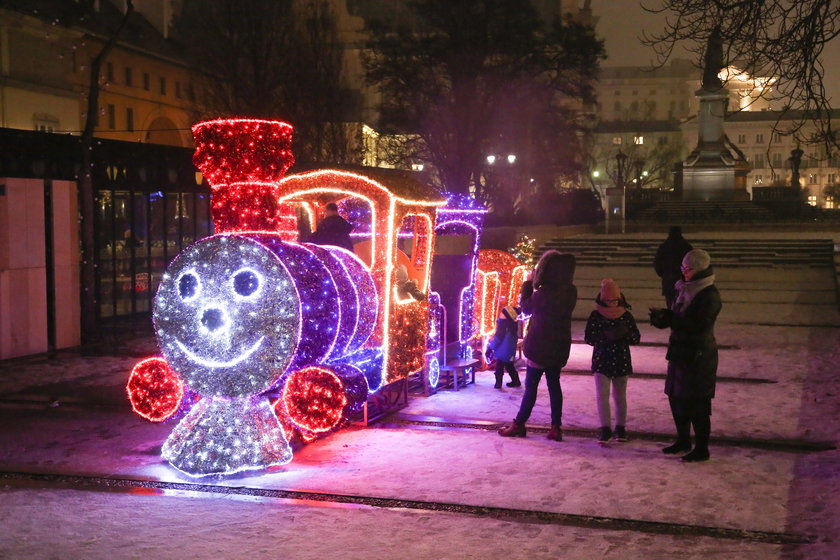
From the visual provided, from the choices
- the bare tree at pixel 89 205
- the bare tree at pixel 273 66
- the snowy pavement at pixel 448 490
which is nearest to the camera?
the snowy pavement at pixel 448 490

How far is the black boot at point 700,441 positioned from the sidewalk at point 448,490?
0.10 metres

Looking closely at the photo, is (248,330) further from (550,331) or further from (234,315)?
(550,331)

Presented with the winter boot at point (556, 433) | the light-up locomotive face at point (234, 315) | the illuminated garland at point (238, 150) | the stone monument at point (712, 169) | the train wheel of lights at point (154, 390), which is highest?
the stone monument at point (712, 169)

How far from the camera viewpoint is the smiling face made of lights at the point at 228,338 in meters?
7.51

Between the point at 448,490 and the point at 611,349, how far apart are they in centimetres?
238

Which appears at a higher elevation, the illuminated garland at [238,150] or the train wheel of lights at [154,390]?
the illuminated garland at [238,150]

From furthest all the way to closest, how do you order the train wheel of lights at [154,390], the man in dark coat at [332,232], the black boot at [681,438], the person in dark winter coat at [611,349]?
the man in dark coat at [332,232] < the person in dark winter coat at [611,349] < the train wheel of lights at [154,390] < the black boot at [681,438]

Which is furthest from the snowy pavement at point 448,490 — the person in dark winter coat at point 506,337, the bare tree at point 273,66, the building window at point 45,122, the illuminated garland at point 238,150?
the building window at point 45,122

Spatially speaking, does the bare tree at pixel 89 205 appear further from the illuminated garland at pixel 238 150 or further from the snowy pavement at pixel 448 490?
the illuminated garland at pixel 238 150

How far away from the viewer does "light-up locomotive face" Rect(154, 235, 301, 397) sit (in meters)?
7.51

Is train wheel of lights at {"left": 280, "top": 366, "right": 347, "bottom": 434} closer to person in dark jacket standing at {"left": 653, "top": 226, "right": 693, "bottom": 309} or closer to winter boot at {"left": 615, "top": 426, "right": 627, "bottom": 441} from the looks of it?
winter boot at {"left": 615, "top": 426, "right": 627, "bottom": 441}

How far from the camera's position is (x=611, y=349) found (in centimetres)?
853

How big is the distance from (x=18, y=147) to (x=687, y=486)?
38.6 feet

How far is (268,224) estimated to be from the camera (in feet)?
26.3
